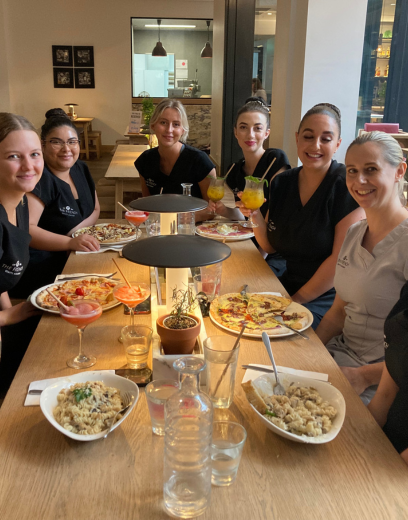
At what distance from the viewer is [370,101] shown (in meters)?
7.68

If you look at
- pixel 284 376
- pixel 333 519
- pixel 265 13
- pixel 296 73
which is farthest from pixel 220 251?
pixel 265 13

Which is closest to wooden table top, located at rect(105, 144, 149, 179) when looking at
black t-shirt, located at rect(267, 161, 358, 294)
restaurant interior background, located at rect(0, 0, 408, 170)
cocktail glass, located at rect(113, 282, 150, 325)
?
restaurant interior background, located at rect(0, 0, 408, 170)

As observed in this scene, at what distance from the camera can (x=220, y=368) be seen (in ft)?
3.94

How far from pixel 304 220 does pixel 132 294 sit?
3.89 ft

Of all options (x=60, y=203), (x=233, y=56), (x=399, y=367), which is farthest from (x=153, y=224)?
(x=233, y=56)

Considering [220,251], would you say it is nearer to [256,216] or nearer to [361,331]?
[361,331]

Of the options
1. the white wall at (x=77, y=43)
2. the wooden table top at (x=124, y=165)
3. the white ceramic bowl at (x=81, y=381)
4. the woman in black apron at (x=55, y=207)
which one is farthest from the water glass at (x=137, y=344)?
the white wall at (x=77, y=43)

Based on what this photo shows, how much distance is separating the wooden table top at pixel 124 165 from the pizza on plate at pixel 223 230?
2150 millimetres

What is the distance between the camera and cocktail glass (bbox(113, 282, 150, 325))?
1520 millimetres

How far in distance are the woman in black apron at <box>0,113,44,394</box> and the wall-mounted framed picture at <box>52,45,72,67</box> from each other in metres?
10.8

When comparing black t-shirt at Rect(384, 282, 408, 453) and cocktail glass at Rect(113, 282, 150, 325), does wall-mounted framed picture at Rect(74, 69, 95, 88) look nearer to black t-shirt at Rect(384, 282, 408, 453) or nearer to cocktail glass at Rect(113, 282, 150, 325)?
cocktail glass at Rect(113, 282, 150, 325)

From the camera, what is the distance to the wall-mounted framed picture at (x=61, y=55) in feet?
38.0

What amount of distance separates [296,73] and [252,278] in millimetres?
2352

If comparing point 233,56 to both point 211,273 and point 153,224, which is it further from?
point 211,273
